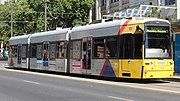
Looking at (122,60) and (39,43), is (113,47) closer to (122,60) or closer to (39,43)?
(122,60)

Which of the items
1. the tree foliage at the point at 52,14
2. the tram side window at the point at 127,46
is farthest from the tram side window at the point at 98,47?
the tree foliage at the point at 52,14

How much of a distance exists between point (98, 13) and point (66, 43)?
125 feet

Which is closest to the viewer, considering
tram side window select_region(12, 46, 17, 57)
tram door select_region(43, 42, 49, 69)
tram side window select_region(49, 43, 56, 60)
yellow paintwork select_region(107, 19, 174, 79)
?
yellow paintwork select_region(107, 19, 174, 79)

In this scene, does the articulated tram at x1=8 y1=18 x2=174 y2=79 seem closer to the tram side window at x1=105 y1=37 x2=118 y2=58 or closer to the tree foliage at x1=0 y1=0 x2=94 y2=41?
the tram side window at x1=105 y1=37 x2=118 y2=58

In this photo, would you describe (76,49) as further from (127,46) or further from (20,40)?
(20,40)

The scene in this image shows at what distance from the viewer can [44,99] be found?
12742 millimetres

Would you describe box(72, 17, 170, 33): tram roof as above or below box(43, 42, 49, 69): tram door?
above

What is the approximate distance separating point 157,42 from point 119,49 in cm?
217

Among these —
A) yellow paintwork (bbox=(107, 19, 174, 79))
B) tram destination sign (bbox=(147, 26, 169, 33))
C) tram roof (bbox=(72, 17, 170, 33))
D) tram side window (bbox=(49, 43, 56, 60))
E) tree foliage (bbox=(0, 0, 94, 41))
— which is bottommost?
yellow paintwork (bbox=(107, 19, 174, 79))

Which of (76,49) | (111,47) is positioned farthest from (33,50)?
(111,47)

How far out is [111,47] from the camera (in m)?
21.4

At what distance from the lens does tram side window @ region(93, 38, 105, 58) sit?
22322mm

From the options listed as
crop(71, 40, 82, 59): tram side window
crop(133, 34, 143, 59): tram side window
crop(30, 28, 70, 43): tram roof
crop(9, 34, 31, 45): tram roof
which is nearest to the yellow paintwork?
crop(133, 34, 143, 59): tram side window

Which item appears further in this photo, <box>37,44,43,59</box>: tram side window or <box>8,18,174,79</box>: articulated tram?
<box>37,44,43,59</box>: tram side window
